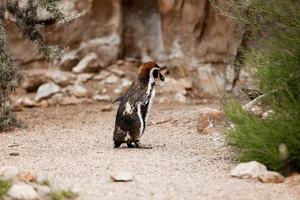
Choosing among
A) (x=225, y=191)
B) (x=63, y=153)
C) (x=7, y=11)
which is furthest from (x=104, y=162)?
(x=7, y=11)

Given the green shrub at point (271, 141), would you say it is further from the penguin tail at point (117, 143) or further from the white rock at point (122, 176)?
the penguin tail at point (117, 143)

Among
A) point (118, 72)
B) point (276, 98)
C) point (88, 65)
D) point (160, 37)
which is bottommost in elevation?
point (118, 72)

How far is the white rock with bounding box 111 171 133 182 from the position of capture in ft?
24.5

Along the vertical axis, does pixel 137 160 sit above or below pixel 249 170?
below

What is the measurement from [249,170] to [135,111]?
234cm

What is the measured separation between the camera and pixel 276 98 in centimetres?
841

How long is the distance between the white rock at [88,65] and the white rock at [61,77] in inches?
7.0

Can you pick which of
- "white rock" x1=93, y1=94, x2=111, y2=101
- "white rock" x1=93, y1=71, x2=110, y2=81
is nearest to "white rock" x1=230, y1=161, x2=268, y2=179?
"white rock" x1=93, y1=94, x2=111, y2=101

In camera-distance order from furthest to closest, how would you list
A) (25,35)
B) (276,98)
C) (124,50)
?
(124,50) → (25,35) → (276,98)

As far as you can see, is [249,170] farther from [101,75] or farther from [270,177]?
[101,75]

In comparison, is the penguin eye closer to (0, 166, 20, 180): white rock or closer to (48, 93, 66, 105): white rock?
(0, 166, 20, 180): white rock

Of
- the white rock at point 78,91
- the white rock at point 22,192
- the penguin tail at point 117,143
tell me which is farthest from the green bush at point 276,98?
the white rock at point 78,91

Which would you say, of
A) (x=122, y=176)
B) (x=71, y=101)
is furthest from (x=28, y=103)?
(x=122, y=176)

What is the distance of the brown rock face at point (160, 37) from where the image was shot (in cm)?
1470
